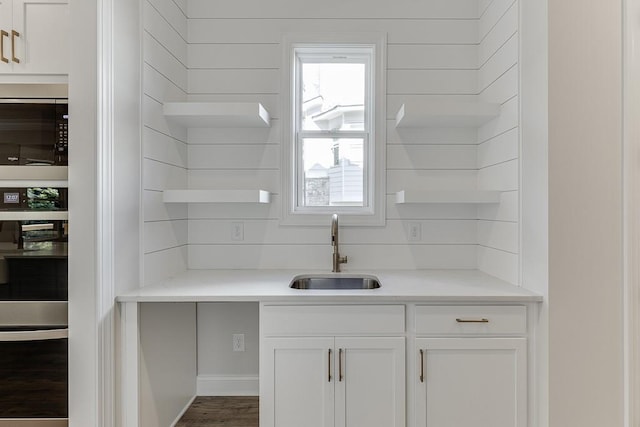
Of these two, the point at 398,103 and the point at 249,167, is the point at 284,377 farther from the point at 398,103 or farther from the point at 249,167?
the point at 398,103

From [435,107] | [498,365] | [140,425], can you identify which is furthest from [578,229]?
[140,425]

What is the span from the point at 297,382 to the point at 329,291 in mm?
430

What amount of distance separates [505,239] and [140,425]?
1978mm

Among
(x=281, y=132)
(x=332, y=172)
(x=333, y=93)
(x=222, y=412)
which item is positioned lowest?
(x=222, y=412)

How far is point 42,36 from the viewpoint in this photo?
1753 millimetres

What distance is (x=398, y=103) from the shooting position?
8.83 ft

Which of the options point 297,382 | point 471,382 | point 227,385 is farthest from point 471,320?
point 227,385

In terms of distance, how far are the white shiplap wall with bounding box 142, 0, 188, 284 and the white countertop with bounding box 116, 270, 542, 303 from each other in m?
0.19

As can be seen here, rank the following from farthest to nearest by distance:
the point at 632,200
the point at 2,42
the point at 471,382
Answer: the point at 471,382 < the point at 632,200 < the point at 2,42

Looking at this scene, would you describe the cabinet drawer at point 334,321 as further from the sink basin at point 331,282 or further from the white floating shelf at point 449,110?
the white floating shelf at point 449,110

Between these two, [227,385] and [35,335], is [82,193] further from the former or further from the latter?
[227,385]

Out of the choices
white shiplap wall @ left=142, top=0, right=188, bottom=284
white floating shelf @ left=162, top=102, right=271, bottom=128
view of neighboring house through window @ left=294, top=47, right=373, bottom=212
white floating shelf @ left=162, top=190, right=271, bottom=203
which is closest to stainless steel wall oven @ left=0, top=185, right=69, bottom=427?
white shiplap wall @ left=142, top=0, right=188, bottom=284

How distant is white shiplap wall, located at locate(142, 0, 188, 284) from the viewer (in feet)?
7.14

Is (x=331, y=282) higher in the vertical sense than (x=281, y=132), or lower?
lower
